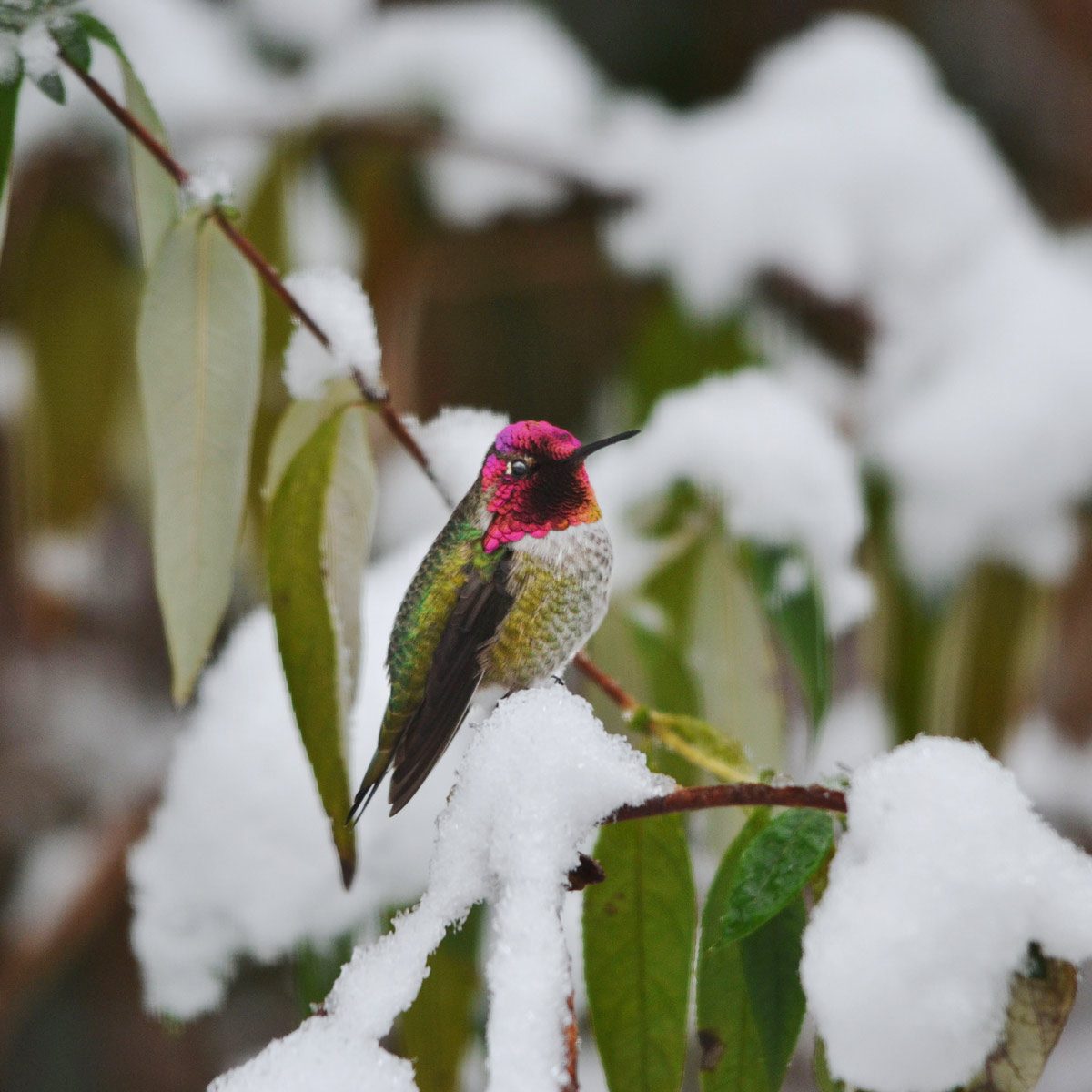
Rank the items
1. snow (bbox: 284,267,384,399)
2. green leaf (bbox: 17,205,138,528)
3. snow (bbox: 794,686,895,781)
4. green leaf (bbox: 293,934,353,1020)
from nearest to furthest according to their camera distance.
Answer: snow (bbox: 284,267,384,399), green leaf (bbox: 293,934,353,1020), green leaf (bbox: 17,205,138,528), snow (bbox: 794,686,895,781)

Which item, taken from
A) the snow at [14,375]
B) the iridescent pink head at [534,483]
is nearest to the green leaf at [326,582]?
the iridescent pink head at [534,483]

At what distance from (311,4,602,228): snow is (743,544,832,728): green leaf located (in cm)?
95

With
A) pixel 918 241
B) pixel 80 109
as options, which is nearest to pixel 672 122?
pixel 918 241

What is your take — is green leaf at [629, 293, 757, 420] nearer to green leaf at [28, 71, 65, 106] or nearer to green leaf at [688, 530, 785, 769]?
green leaf at [688, 530, 785, 769]

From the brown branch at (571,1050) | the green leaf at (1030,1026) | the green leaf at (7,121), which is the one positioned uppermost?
the green leaf at (7,121)

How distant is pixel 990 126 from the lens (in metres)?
2.83

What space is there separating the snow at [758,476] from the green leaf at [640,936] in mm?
423

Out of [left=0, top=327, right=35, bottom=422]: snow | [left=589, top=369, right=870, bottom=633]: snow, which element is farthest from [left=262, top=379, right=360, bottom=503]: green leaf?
[left=0, top=327, right=35, bottom=422]: snow

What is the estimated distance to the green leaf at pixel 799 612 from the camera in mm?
906

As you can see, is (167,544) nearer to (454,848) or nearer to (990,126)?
(454,848)

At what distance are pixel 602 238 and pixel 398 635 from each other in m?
1.45

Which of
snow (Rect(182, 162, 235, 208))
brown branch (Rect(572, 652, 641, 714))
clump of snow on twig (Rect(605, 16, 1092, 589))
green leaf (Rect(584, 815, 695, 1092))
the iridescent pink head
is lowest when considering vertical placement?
clump of snow on twig (Rect(605, 16, 1092, 589))

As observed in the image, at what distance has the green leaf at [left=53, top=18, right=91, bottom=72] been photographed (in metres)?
0.72

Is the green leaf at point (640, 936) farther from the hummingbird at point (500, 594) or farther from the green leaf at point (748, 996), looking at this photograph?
the hummingbird at point (500, 594)
